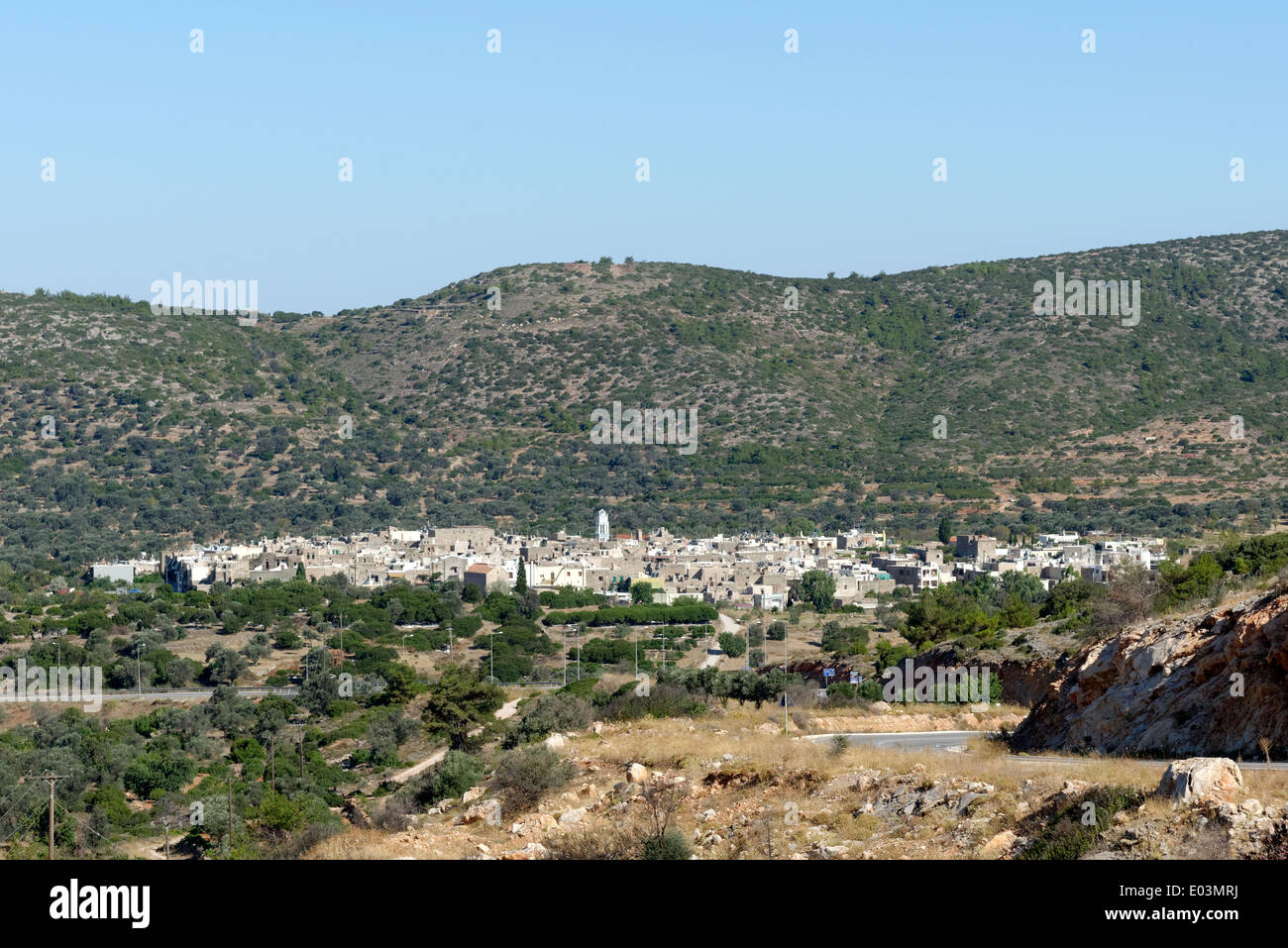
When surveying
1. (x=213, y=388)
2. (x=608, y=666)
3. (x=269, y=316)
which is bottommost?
(x=608, y=666)

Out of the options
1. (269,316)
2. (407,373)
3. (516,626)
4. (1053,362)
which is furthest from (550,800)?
(269,316)

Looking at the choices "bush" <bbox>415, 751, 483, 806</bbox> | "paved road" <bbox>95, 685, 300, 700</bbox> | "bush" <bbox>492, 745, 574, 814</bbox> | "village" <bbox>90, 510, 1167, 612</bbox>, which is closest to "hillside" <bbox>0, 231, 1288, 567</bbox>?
"village" <bbox>90, 510, 1167, 612</bbox>

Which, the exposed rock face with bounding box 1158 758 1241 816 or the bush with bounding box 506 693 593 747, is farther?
the bush with bounding box 506 693 593 747

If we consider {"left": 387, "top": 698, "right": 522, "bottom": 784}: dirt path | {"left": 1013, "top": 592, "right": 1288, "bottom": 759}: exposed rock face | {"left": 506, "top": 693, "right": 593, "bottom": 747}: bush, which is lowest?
{"left": 387, "top": 698, "right": 522, "bottom": 784}: dirt path

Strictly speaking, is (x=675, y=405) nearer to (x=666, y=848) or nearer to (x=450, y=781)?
(x=450, y=781)

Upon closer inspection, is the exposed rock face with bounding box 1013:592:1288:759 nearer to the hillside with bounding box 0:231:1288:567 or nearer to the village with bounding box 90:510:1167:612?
the village with bounding box 90:510:1167:612

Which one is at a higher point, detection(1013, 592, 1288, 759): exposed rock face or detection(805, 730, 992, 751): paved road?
detection(1013, 592, 1288, 759): exposed rock face
